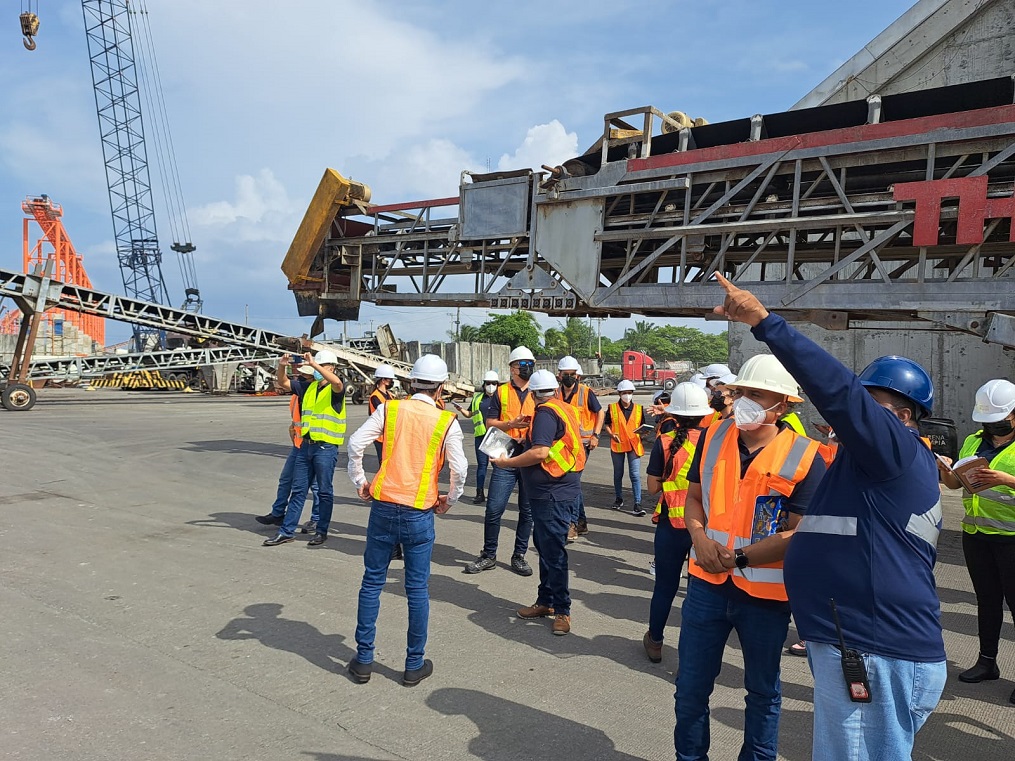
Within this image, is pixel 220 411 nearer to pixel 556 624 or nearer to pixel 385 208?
pixel 385 208

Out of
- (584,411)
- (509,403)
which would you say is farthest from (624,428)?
(509,403)

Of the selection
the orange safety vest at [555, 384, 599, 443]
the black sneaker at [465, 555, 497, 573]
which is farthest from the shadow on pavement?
the orange safety vest at [555, 384, 599, 443]

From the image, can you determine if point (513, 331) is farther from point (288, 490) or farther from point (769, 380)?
point (769, 380)

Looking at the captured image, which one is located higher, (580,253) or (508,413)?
(580,253)

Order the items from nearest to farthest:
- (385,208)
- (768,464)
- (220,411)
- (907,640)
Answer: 1. (907,640)
2. (768,464)
3. (385,208)
4. (220,411)

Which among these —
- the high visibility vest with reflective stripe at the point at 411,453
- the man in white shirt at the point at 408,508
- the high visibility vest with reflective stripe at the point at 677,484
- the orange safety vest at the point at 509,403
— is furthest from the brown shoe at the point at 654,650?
the orange safety vest at the point at 509,403

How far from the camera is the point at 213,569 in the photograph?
247 inches

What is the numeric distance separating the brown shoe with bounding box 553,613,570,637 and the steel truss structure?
5.32 meters

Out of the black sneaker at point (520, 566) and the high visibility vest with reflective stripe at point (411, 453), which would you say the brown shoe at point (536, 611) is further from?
the high visibility vest with reflective stripe at point (411, 453)

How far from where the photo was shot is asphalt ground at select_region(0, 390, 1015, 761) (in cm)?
351

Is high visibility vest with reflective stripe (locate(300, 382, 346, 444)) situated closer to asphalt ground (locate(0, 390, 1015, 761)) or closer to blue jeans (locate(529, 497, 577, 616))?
asphalt ground (locate(0, 390, 1015, 761))

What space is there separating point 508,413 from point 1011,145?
19.7ft

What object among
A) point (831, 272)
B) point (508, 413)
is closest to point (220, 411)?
point (508, 413)

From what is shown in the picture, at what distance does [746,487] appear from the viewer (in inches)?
111
